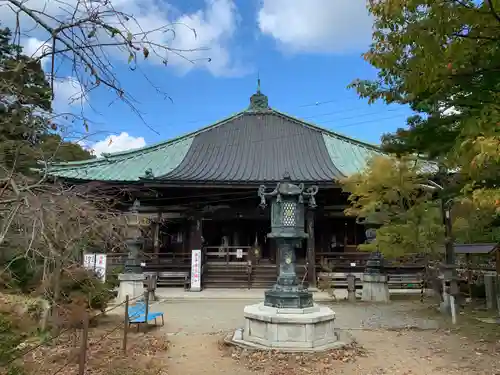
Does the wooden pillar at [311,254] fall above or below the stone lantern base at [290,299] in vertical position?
above

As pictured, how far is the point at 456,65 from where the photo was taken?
5.53 m

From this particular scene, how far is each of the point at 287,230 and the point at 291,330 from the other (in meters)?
1.89

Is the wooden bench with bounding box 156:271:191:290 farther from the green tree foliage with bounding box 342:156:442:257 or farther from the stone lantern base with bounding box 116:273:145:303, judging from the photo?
the green tree foliage with bounding box 342:156:442:257

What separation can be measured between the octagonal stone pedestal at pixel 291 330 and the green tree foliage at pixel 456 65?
3.28 m

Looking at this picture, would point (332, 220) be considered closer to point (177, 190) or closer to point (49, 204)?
point (177, 190)

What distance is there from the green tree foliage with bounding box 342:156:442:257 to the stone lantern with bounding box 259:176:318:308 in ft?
13.3

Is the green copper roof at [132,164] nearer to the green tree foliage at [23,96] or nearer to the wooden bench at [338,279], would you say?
the wooden bench at [338,279]

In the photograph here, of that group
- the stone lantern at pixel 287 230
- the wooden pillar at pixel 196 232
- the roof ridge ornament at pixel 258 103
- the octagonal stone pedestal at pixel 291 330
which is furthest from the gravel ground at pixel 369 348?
the roof ridge ornament at pixel 258 103

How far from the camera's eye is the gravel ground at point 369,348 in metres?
6.48

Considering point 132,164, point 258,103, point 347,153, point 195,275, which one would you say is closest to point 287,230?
point 195,275

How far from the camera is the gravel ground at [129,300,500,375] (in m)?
6.48

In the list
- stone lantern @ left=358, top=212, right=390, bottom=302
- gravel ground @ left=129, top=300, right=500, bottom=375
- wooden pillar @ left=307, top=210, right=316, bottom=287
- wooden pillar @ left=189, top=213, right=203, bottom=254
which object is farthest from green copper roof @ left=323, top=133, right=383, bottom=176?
gravel ground @ left=129, top=300, right=500, bottom=375

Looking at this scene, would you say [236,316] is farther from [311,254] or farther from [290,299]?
[311,254]

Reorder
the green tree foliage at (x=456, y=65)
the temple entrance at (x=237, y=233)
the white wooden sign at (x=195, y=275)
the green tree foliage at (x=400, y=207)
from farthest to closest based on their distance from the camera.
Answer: the temple entrance at (x=237, y=233)
the white wooden sign at (x=195, y=275)
the green tree foliage at (x=400, y=207)
the green tree foliage at (x=456, y=65)
